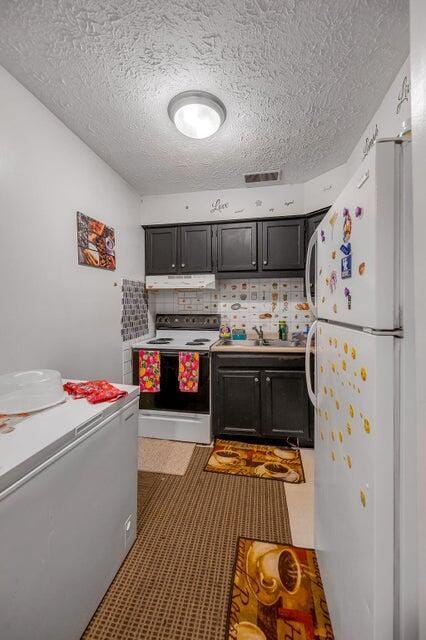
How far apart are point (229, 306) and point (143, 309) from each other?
36.9 inches

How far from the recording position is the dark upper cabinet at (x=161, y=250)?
285 cm

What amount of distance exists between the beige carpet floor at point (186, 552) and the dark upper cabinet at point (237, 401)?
0.49 metres

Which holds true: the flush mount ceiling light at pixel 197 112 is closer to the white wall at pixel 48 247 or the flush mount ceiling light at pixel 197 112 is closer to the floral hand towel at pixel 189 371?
the white wall at pixel 48 247

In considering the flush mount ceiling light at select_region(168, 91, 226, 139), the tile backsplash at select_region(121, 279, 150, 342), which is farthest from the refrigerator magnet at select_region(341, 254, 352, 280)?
the tile backsplash at select_region(121, 279, 150, 342)

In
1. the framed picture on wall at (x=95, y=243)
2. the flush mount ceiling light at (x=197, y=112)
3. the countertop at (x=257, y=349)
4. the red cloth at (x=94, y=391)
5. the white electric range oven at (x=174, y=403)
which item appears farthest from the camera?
the white electric range oven at (x=174, y=403)

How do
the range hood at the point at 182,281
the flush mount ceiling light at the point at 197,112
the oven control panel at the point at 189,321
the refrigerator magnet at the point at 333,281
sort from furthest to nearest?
1. the oven control panel at the point at 189,321
2. the range hood at the point at 182,281
3. the flush mount ceiling light at the point at 197,112
4. the refrigerator magnet at the point at 333,281

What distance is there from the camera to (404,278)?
2.08 ft

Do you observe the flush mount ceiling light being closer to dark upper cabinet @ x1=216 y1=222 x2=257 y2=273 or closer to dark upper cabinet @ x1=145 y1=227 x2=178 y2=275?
dark upper cabinet @ x1=216 y1=222 x2=257 y2=273

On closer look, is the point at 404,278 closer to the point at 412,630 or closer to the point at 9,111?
the point at 412,630

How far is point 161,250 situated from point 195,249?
1.22 feet

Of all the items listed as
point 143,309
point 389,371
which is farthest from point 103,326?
point 389,371

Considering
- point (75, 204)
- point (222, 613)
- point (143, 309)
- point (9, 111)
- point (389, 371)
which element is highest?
point (9, 111)

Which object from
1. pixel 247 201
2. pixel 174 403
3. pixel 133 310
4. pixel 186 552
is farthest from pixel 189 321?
pixel 186 552

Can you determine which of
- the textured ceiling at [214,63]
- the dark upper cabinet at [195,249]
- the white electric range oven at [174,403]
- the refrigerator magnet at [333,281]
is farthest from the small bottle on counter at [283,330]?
the refrigerator magnet at [333,281]
